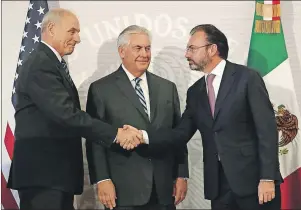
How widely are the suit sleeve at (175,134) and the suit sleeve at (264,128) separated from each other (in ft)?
1.47

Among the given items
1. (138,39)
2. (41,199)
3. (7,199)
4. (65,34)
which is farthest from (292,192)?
(7,199)

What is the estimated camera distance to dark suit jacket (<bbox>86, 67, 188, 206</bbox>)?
2.44m

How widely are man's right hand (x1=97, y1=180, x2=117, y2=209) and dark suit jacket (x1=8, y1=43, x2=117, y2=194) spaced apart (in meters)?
0.14

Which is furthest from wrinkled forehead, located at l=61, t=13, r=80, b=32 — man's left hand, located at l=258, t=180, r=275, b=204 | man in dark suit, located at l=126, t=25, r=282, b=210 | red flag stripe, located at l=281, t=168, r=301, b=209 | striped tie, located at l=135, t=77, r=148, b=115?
red flag stripe, located at l=281, t=168, r=301, b=209

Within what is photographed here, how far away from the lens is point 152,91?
2594 mm

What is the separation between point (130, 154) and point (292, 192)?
4.49ft

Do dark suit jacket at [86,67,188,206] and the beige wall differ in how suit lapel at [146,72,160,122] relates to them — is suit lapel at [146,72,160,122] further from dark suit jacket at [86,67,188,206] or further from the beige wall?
the beige wall

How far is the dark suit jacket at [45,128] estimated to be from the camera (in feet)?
7.44

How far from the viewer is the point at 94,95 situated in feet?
8.29

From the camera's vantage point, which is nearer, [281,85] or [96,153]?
[96,153]

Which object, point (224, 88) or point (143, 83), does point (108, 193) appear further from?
point (224, 88)

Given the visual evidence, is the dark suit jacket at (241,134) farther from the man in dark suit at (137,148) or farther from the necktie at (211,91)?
the man in dark suit at (137,148)

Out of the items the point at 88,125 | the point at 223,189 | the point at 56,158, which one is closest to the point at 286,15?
the point at 223,189

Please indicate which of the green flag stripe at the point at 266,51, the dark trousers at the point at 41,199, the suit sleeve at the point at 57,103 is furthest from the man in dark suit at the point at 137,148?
the green flag stripe at the point at 266,51
